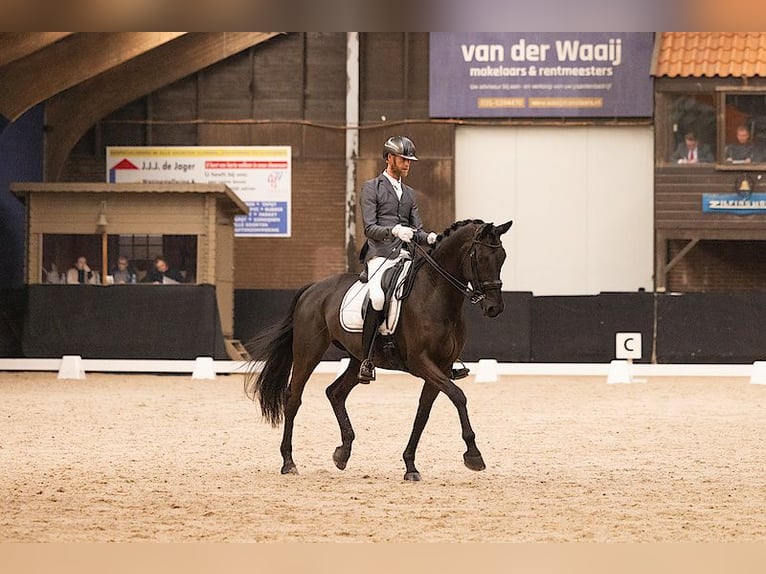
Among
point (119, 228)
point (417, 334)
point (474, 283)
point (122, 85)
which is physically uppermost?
point (122, 85)

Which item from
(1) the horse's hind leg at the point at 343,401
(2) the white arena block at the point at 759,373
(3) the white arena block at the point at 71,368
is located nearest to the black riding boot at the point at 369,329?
(1) the horse's hind leg at the point at 343,401

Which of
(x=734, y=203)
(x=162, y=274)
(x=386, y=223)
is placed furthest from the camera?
(x=734, y=203)

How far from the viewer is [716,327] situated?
18578 millimetres

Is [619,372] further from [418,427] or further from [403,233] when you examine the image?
[403,233]

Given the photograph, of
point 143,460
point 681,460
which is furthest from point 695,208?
point 143,460

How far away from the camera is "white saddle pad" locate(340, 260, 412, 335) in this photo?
7.57 metres

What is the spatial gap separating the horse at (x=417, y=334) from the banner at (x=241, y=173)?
14588mm

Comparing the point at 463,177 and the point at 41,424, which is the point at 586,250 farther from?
the point at 41,424

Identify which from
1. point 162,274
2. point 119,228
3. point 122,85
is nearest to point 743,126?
point 162,274

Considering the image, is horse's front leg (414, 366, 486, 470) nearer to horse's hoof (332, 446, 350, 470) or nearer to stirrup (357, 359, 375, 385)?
stirrup (357, 359, 375, 385)

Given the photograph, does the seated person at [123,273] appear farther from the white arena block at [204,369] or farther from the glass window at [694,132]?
the glass window at [694,132]

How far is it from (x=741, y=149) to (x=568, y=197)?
10.3 feet

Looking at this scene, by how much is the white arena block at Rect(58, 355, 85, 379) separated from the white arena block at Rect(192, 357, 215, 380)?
62.2 inches

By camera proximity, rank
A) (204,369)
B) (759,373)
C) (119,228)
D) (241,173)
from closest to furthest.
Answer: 1. (759,373)
2. (204,369)
3. (119,228)
4. (241,173)
